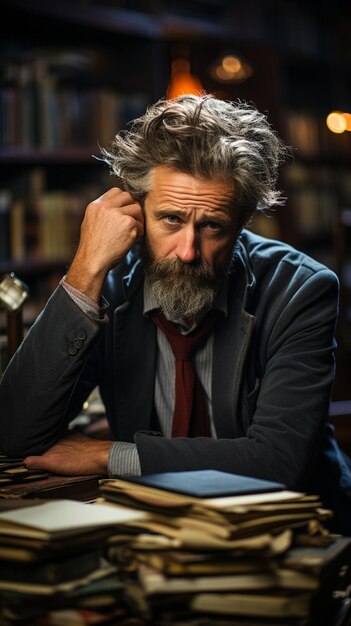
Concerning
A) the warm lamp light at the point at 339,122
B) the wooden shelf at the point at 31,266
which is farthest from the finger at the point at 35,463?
the warm lamp light at the point at 339,122

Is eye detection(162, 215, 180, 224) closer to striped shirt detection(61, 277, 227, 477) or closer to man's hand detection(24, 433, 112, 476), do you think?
striped shirt detection(61, 277, 227, 477)

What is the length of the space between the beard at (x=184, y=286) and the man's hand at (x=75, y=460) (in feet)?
1.33

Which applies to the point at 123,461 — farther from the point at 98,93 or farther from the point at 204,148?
the point at 98,93

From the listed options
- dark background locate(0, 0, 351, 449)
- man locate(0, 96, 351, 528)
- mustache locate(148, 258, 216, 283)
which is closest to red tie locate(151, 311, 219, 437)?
man locate(0, 96, 351, 528)

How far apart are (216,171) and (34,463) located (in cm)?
82

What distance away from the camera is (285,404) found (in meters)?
1.90

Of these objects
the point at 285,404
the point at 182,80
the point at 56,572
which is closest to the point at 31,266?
the point at 182,80

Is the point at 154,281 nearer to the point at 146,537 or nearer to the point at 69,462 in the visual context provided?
the point at 69,462

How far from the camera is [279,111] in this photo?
5191 millimetres

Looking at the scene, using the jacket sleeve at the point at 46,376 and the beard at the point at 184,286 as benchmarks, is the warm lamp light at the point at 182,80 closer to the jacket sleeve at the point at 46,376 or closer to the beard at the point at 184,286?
the beard at the point at 184,286

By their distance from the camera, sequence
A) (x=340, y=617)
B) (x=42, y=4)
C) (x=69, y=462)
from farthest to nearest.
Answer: (x=42, y=4), (x=69, y=462), (x=340, y=617)

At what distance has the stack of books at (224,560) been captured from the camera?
1.08m

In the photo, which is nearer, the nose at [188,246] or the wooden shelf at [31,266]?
the nose at [188,246]

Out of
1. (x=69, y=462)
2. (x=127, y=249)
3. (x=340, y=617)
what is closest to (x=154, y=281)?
(x=127, y=249)
